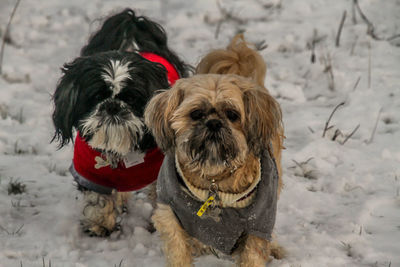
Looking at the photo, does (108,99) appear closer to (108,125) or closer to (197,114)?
(108,125)

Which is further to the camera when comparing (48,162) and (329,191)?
(48,162)

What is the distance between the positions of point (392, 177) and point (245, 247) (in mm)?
1729

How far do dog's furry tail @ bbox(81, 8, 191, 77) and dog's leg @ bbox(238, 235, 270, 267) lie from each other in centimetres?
182

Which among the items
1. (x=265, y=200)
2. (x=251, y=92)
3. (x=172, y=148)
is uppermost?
(x=251, y=92)

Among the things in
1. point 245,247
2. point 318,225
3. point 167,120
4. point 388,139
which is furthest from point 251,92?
point 388,139

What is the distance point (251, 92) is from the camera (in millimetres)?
2709

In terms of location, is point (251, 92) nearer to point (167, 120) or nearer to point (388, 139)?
point (167, 120)

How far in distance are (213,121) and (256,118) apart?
28 cm

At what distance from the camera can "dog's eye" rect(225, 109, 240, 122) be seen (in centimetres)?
262

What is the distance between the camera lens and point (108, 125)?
3.05 m

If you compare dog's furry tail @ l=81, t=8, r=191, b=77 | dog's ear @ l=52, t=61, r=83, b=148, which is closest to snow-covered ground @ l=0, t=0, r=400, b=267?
dog's furry tail @ l=81, t=8, r=191, b=77

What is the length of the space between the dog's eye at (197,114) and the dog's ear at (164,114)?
0.15 m

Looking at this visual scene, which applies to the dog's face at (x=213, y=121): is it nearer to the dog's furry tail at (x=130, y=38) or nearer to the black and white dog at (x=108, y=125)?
the black and white dog at (x=108, y=125)

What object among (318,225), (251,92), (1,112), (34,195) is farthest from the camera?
(1,112)
